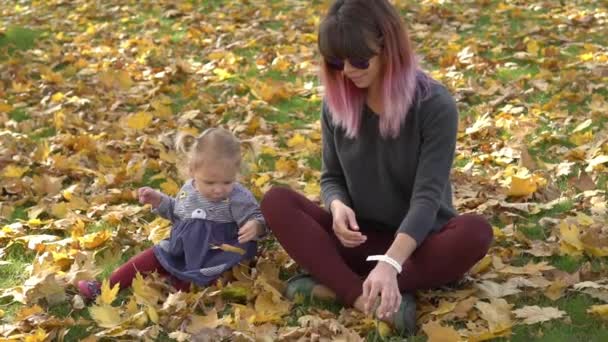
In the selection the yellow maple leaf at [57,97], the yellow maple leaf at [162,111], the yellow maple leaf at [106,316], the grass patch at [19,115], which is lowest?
the grass patch at [19,115]

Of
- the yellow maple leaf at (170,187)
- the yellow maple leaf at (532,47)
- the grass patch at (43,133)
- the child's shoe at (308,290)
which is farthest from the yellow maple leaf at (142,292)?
the yellow maple leaf at (532,47)

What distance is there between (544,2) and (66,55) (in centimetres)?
460

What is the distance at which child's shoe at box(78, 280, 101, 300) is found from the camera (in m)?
2.94

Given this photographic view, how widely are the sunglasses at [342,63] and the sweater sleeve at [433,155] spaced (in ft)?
0.98

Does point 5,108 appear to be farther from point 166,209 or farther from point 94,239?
point 166,209

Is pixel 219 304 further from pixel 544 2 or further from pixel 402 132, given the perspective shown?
pixel 544 2

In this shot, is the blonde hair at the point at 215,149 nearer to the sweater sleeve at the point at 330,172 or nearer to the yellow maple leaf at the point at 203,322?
the sweater sleeve at the point at 330,172

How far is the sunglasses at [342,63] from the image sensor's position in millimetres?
2527

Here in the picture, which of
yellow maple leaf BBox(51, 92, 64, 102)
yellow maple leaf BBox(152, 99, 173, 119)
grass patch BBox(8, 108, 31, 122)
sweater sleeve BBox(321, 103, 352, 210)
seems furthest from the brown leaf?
yellow maple leaf BBox(51, 92, 64, 102)

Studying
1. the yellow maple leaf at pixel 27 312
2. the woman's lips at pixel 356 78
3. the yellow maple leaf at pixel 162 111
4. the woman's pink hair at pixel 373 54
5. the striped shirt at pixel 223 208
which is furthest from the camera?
the yellow maple leaf at pixel 162 111

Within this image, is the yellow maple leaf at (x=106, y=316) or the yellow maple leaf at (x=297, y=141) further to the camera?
the yellow maple leaf at (x=297, y=141)

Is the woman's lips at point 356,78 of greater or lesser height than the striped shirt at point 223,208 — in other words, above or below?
above

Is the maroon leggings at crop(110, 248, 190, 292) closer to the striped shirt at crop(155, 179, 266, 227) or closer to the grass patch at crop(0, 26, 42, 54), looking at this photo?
the striped shirt at crop(155, 179, 266, 227)

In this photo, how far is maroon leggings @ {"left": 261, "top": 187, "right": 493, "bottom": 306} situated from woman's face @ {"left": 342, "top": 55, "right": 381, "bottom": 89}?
1.80 ft
